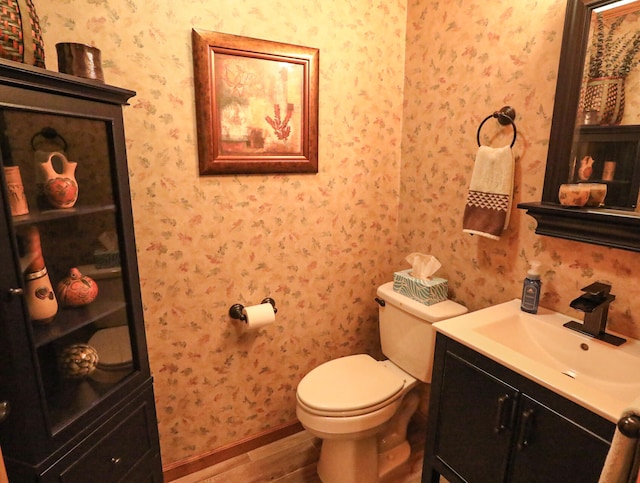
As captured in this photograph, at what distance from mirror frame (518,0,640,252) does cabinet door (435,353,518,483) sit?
0.57m

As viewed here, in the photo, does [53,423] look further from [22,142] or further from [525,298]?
[525,298]

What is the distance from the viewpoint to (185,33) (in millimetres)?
1389

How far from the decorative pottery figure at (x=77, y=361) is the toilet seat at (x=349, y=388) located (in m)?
0.79

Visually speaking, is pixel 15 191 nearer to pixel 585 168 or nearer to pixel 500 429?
pixel 500 429

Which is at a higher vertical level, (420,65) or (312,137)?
(420,65)

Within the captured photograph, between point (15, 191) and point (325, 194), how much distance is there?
1210mm

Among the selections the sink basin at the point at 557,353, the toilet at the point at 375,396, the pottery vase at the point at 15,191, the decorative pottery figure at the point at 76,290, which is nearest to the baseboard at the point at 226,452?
the toilet at the point at 375,396

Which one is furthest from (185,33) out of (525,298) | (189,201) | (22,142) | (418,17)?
(525,298)

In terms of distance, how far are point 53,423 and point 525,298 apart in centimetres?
155

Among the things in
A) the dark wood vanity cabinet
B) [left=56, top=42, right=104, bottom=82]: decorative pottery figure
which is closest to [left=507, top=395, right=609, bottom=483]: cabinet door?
the dark wood vanity cabinet

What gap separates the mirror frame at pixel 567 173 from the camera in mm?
1130

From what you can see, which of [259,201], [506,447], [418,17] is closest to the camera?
[506,447]

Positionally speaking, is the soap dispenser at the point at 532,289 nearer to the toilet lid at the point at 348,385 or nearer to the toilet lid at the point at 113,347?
the toilet lid at the point at 348,385

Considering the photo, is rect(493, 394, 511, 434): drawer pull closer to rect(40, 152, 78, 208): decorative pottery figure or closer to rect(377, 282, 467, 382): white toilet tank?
rect(377, 282, 467, 382): white toilet tank
